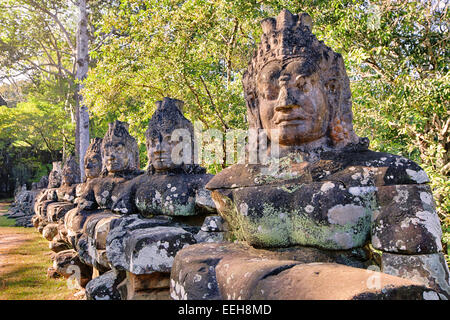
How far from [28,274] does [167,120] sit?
5495 millimetres

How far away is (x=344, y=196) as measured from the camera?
7.07 feet

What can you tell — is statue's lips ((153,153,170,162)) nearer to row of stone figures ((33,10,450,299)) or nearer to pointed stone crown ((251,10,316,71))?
row of stone figures ((33,10,450,299))

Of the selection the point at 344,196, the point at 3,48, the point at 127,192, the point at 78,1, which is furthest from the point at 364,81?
the point at 3,48

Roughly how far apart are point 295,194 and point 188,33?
8.18m

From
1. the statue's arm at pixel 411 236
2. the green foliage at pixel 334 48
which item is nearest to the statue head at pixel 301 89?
the statue's arm at pixel 411 236

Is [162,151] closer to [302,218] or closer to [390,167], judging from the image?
[302,218]

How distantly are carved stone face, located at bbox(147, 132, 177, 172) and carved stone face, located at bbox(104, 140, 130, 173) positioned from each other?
1449 millimetres

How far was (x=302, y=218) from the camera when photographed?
222cm

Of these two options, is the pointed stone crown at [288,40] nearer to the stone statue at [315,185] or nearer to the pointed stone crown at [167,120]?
the stone statue at [315,185]

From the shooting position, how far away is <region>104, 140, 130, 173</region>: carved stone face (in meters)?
5.39

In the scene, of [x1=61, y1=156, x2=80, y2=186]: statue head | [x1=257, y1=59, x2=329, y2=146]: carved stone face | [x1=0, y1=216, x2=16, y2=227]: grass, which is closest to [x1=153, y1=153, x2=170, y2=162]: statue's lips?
[x1=257, y1=59, x2=329, y2=146]: carved stone face

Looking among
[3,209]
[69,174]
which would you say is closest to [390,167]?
[69,174]

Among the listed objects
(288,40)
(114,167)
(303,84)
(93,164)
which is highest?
(288,40)

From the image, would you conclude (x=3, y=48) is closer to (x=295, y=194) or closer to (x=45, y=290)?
(x=45, y=290)
